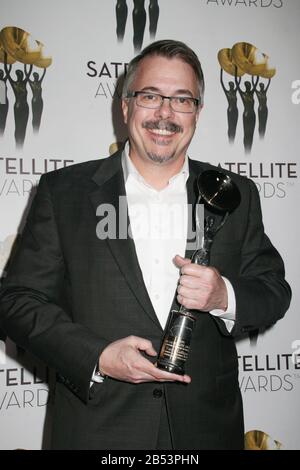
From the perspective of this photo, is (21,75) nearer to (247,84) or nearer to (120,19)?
(120,19)

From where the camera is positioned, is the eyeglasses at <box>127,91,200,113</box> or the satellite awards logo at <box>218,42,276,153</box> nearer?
the eyeglasses at <box>127,91,200,113</box>

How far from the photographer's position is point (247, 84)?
2.69 m

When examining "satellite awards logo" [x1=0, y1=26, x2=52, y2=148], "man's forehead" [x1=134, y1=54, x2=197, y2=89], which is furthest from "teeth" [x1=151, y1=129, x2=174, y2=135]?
"satellite awards logo" [x1=0, y1=26, x2=52, y2=148]

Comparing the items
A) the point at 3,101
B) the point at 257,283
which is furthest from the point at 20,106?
the point at 257,283

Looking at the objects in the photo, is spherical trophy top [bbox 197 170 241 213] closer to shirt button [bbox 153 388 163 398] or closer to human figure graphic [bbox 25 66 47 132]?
shirt button [bbox 153 388 163 398]

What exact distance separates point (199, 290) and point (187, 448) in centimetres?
51

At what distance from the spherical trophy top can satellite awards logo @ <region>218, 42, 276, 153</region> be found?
1.19 meters

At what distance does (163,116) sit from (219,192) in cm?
33

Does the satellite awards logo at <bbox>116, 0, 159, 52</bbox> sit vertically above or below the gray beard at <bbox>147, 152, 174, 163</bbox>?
above

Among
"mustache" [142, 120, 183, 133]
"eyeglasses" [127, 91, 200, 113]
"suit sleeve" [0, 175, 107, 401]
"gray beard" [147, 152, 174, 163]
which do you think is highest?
"eyeglasses" [127, 91, 200, 113]

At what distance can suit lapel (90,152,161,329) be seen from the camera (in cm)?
147

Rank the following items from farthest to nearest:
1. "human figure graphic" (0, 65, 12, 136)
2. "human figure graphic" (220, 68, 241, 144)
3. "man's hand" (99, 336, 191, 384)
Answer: "human figure graphic" (220, 68, 241, 144) < "human figure graphic" (0, 65, 12, 136) < "man's hand" (99, 336, 191, 384)

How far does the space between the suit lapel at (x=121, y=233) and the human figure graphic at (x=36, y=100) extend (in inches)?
35.2

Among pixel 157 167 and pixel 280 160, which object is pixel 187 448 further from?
pixel 280 160
